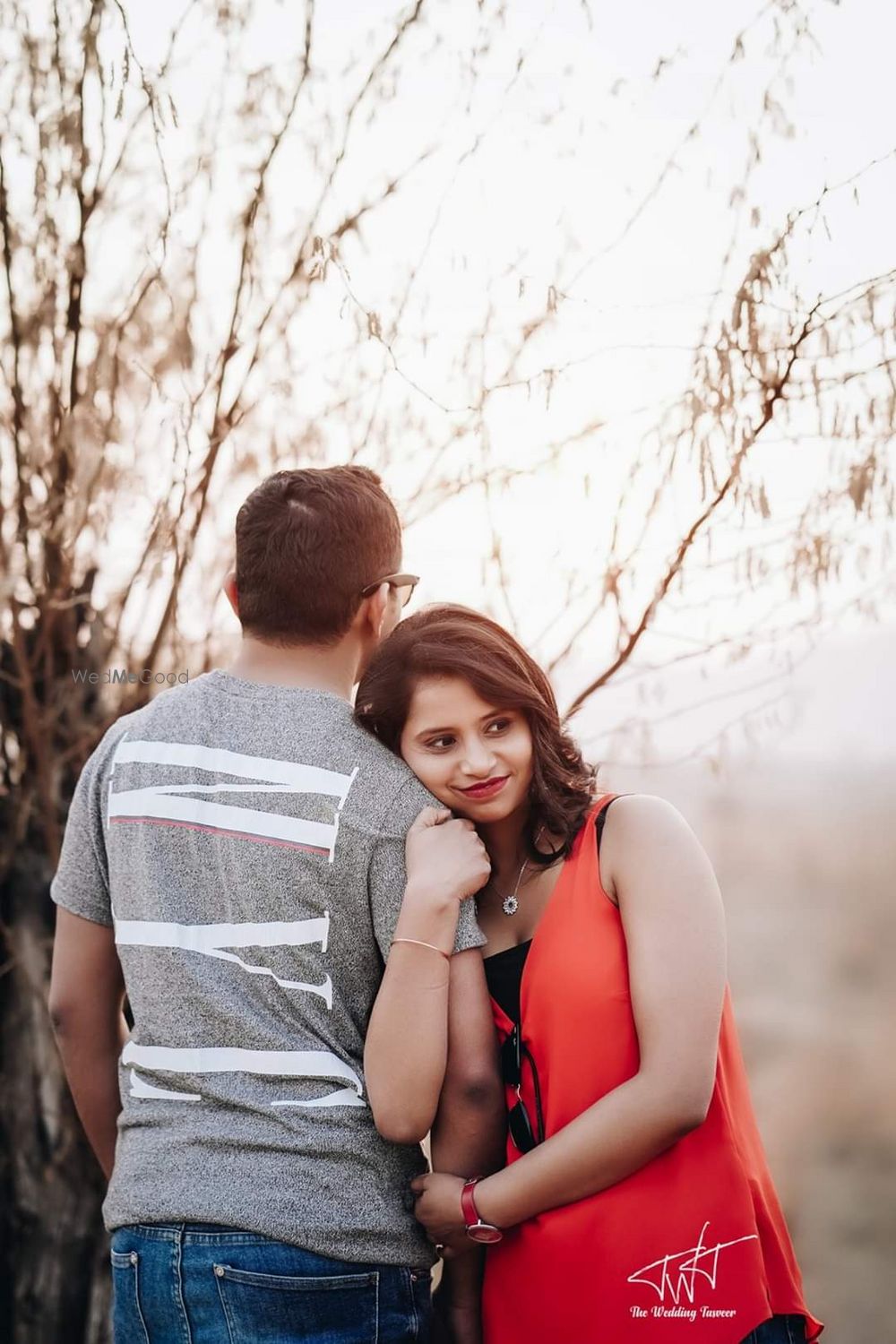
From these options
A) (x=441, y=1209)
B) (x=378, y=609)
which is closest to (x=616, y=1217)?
(x=441, y=1209)

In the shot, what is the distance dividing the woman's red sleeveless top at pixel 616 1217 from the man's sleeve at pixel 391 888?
0.10 m

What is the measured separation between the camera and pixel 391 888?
147 cm

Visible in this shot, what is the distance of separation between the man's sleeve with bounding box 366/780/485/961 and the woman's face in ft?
0.37

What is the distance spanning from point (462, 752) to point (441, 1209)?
55 centimetres

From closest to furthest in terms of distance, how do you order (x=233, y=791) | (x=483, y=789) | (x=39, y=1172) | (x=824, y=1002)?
(x=233, y=791)
(x=483, y=789)
(x=39, y=1172)
(x=824, y=1002)

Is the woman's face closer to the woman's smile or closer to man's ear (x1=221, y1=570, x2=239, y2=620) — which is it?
the woman's smile

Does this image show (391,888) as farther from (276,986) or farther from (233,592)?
(233,592)

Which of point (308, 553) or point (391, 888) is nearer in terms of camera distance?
point (391, 888)

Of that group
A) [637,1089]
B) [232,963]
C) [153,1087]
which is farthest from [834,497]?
[153,1087]

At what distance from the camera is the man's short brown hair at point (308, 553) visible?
1.60 metres

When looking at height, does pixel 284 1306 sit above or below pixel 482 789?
below

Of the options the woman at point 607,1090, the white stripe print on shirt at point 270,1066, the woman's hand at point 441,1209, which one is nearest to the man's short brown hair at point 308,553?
the woman at point 607,1090

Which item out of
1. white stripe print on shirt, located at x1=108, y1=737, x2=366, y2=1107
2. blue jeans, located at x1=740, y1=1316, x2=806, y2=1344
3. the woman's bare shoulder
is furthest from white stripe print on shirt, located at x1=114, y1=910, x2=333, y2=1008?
blue jeans, located at x1=740, y1=1316, x2=806, y2=1344

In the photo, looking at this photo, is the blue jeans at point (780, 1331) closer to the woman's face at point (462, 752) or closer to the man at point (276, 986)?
the man at point (276, 986)
